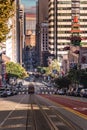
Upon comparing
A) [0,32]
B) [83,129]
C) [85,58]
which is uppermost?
[85,58]

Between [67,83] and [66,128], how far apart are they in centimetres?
14269

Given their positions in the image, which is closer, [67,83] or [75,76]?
[75,76]

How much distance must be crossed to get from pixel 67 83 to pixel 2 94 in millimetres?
57464

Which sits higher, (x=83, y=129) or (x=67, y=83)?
(x=67, y=83)

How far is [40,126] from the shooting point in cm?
2853

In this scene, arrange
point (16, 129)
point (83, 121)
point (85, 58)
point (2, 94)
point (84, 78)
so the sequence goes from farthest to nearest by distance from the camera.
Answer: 1. point (85, 58)
2. point (84, 78)
3. point (2, 94)
4. point (83, 121)
5. point (16, 129)

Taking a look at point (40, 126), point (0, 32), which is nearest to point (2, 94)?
point (0, 32)

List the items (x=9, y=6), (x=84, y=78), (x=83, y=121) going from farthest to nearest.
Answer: (x=84, y=78), (x=9, y=6), (x=83, y=121)

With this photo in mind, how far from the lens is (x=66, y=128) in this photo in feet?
88.9

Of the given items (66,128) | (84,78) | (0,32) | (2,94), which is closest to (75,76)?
(84,78)

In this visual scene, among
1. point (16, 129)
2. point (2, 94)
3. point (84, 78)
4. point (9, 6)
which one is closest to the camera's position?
point (16, 129)

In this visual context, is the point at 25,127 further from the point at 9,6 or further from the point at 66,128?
the point at 9,6

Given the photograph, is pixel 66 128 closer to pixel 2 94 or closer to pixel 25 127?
pixel 25 127

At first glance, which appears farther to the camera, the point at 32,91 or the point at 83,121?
the point at 32,91
